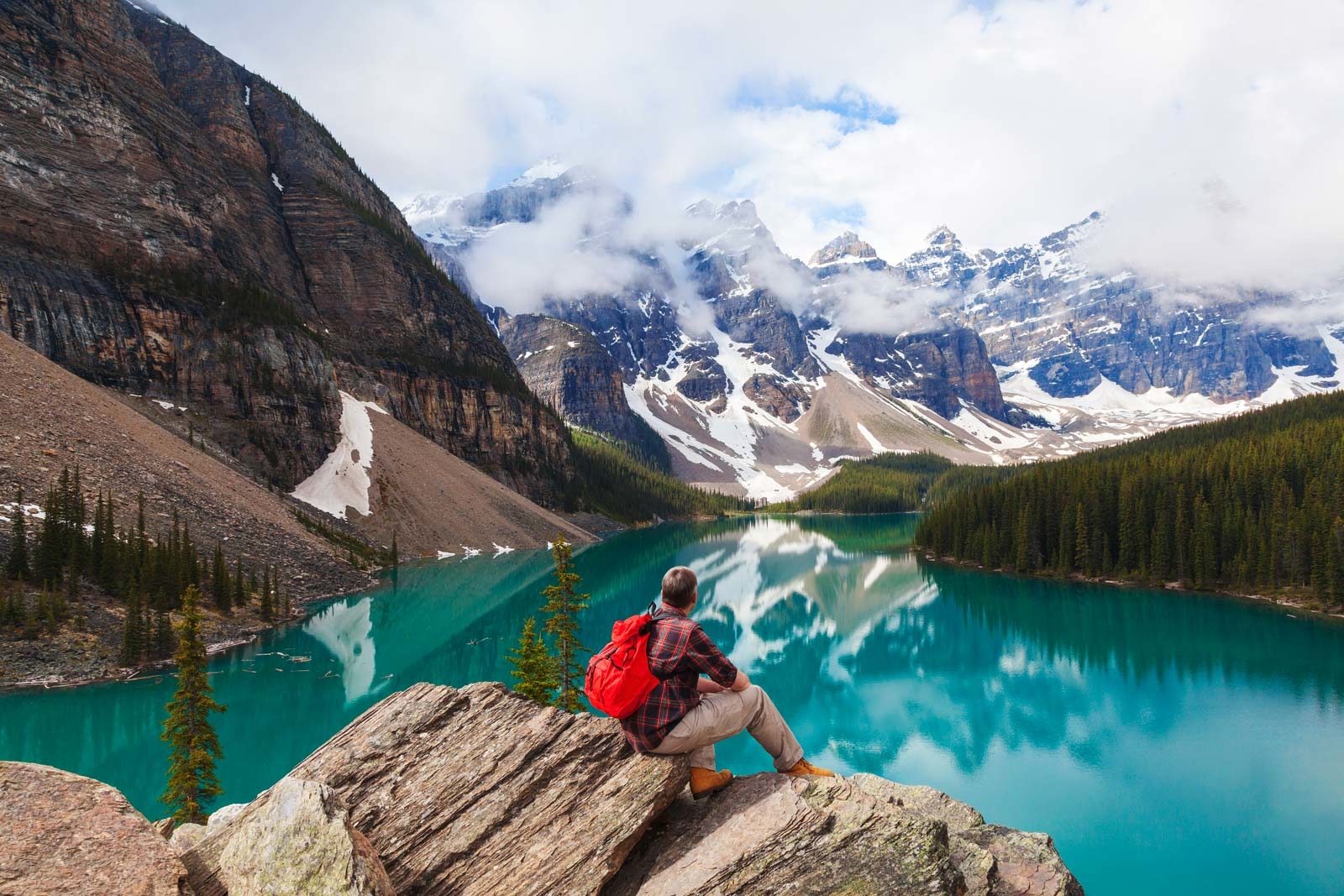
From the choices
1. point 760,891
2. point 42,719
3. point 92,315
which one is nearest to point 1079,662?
point 760,891

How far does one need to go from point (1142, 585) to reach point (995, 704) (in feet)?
122

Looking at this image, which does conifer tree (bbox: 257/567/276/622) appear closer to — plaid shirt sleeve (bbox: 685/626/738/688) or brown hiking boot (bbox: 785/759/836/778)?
brown hiking boot (bbox: 785/759/836/778)

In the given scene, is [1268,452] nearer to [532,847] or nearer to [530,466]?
[532,847]

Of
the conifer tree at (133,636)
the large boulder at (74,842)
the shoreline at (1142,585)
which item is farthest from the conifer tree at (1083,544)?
the large boulder at (74,842)

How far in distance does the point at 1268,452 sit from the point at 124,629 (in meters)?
81.6

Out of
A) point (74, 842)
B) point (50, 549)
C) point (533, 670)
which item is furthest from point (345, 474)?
point (74, 842)

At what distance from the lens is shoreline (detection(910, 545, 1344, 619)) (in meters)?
45.6

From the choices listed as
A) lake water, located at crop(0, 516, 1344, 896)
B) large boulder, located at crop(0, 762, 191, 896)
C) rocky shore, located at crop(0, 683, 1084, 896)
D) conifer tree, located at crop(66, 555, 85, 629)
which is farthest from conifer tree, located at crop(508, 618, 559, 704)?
conifer tree, located at crop(66, 555, 85, 629)

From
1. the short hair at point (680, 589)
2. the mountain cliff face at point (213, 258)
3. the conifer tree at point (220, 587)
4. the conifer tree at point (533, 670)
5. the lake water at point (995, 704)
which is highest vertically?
the mountain cliff face at point (213, 258)

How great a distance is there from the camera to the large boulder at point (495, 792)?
584 centimetres

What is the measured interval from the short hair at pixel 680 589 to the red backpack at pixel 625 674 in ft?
1.14

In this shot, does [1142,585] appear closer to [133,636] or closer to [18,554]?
[133,636]

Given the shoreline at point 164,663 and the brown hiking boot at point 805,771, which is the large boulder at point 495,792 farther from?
the shoreline at point 164,663

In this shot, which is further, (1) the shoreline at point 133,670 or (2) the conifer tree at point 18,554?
(2) the conifer tree at point 18,554
